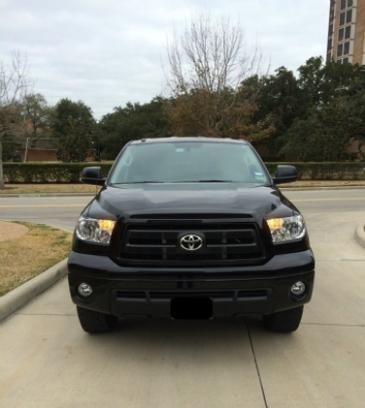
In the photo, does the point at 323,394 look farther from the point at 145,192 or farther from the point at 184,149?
the point at 184,149

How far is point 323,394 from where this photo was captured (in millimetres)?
3240

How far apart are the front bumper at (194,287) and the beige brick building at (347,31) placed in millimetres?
84128

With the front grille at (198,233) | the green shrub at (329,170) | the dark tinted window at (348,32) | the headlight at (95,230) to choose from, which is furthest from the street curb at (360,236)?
the dark tinted window at (348,32)

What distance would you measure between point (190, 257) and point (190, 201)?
1.53 ft

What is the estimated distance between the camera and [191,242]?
3.56 meters

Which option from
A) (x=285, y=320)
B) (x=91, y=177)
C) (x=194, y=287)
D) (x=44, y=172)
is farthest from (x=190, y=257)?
(x=44, y=172)

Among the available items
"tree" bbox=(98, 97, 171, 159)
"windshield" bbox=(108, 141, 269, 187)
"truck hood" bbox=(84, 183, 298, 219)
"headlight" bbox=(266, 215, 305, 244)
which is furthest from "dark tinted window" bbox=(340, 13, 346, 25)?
"headlight" bbox=(266, 215, 305, 244)

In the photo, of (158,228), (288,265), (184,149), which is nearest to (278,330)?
(288,265)

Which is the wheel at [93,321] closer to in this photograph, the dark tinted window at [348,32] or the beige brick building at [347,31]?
the beige brick building at [347,31]

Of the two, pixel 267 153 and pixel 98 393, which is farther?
pixel 267 153

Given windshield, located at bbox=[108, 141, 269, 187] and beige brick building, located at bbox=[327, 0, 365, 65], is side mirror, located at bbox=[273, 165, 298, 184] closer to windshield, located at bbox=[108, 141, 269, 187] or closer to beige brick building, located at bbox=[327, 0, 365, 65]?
windshield, located at bbox=[108, 141, 269, 187]

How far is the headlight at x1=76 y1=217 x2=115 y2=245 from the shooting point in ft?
12.1

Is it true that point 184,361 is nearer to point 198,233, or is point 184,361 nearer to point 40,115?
point 198,233

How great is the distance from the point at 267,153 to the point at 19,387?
197 feet
